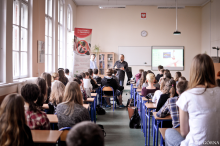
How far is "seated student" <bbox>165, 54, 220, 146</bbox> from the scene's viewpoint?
175 centimetres

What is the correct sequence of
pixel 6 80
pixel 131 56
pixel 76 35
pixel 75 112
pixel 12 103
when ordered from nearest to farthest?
pixel 12 103 → pixel 75 112 → pixel 6 80 → pixel 76 35 → pixel 131 56

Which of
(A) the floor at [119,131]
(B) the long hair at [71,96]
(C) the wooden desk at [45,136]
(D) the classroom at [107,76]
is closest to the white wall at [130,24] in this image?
(D) the classroom at [107,76]

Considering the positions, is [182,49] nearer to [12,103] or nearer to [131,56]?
[131,56]

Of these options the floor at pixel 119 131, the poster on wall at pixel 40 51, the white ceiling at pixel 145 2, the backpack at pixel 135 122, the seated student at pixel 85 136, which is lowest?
the floor at pixel 119 131

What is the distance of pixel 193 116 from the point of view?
180 centimetres

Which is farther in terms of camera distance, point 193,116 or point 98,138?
point 193,116

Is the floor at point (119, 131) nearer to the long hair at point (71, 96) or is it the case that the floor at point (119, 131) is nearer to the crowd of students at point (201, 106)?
the long hair at point (71, 96)

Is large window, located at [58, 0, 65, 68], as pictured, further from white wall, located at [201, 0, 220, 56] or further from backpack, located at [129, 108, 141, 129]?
white wall, located at [201, 0, 220, 56]

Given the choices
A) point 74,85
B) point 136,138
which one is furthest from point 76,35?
point 74,85

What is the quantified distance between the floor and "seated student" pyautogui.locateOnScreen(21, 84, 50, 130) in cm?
187

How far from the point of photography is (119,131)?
15.1ft

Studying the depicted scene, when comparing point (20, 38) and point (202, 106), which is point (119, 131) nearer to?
point (202, 106)

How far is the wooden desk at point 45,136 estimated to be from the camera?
198 cm

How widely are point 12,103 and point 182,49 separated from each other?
11174mm
